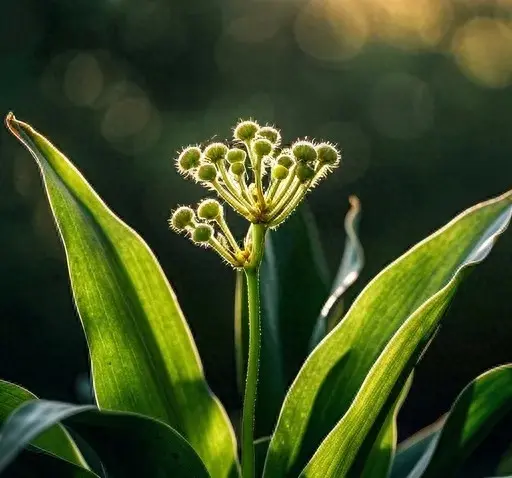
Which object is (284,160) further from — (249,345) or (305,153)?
(249,345)

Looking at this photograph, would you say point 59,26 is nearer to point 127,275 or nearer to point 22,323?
point 22,323

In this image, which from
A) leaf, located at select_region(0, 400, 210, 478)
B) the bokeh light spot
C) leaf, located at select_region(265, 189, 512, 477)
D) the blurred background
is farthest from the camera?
the bokeh light spot

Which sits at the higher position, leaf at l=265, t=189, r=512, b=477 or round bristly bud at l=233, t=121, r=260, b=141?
round bristly bud at l=233, t=121, r=260, b=141

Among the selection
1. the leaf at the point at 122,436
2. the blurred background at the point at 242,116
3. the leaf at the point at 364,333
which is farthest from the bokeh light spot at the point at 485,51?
the leaf at the point at 122,436

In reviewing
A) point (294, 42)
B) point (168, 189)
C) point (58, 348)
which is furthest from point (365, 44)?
point (58, 348)

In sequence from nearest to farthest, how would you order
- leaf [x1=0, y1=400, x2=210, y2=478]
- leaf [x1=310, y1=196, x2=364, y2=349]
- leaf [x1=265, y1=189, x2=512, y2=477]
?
leaf [x1=0, y1=400, x2=210, y2=478] → leaf [x1=265, y1=189, x2=512, y2=477] → leaf [x1=310, y1=196, x2=364, y2=349]

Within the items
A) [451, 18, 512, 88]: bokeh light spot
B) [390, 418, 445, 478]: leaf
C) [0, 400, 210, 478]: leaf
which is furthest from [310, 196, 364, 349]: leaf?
[451, 18, 512, 88]: bokeh light spot

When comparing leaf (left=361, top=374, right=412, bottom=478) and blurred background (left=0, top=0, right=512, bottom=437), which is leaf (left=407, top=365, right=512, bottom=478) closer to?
leaf (left=361, top=374, right=412, bottom=478)
